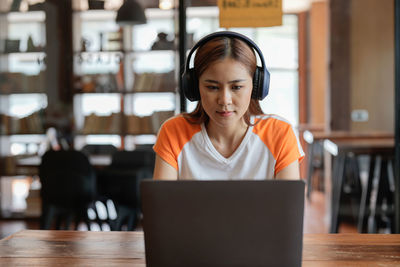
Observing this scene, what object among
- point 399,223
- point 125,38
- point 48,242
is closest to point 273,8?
point 125,38

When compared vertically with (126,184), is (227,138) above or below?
above

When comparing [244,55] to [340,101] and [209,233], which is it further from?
[340,101]

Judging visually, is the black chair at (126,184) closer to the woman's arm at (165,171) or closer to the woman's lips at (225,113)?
the woman's arm at (165,171)

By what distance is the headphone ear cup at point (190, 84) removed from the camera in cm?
143

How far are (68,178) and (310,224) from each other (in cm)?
192

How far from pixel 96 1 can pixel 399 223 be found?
2.41 m

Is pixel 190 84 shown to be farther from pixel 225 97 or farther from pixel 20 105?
pixel 20 105

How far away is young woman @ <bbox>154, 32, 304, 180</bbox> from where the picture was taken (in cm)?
135

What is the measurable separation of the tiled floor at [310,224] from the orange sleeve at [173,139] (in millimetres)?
2265

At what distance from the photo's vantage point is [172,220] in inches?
35.5

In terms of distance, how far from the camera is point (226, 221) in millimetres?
887

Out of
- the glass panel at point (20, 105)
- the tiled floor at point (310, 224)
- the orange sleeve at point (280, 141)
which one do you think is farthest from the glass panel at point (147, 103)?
the orange sleeve at point (280, 141)

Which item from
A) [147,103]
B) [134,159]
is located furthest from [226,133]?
[147,103]

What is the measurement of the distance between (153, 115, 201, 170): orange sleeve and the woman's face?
0.58ft
